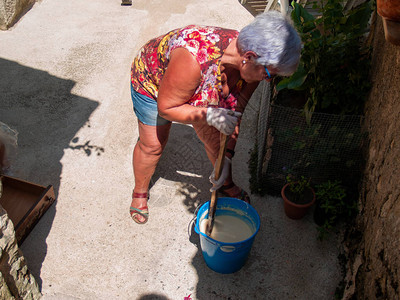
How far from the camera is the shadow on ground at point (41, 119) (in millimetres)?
4098

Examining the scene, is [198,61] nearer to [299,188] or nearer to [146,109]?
[146,109]

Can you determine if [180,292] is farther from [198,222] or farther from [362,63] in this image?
[362,63]

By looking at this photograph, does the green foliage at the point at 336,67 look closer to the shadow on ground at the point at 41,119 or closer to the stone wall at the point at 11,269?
the shadow on ground at the point at 41,119

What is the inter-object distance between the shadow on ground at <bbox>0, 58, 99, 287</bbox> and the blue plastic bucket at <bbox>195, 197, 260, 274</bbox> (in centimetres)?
150

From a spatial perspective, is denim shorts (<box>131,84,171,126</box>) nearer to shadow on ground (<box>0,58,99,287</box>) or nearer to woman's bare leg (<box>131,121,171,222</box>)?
woman's bare leg (<box>131,121,171,222</box>)

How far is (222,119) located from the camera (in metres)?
2.73

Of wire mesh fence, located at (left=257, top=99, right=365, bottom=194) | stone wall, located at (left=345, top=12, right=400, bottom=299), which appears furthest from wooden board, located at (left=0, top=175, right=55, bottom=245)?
stone wall, located at (left=345, top=12, right=400, bottom=299)

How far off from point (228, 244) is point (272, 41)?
147 cm

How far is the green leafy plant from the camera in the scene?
3.63m

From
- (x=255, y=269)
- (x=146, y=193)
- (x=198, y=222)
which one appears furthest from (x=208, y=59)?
(x=255, y=269)

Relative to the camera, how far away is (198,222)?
307 centimetres

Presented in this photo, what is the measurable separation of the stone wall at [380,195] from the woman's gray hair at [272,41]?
105cm

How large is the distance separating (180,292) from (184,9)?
526 centimetres

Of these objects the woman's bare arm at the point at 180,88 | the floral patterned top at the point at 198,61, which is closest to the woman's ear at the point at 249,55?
the floral patterned top at the point at 198,61
